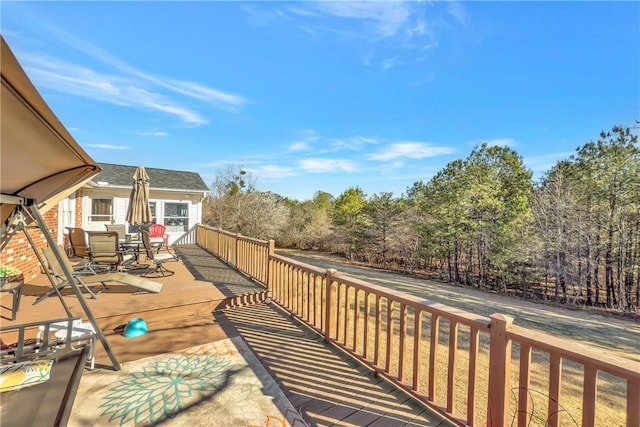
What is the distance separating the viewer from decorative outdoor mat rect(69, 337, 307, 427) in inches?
79.4

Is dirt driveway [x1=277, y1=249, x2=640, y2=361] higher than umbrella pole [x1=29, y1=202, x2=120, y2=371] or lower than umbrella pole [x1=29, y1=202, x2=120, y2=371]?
lower

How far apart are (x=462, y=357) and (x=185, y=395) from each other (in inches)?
187

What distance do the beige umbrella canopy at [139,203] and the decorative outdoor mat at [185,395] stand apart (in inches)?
218

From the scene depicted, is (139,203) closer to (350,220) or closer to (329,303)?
(329,303)

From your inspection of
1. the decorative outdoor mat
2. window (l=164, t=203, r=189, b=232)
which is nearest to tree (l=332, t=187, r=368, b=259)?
window (l=164, t=203, r=189, b=232)

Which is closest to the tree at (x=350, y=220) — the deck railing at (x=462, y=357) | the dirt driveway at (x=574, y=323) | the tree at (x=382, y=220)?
the tree at (x=382, y=220)

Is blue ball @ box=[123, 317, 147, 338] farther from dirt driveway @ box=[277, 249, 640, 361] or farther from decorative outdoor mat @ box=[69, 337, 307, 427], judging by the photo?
dirt driveway @ box=[277, 249, 640, 361]

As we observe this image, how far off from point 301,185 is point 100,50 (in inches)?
833

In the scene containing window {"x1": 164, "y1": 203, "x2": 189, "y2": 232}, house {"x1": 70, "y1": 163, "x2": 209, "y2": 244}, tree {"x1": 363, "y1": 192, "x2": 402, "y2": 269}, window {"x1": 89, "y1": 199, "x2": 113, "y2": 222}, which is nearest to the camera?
house {"x1": 70, "y1": 163, "x2": 209, "y2": 244}

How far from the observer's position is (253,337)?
3.50 meters

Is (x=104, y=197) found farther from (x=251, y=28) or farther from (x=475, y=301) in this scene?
(x=475, y=301)

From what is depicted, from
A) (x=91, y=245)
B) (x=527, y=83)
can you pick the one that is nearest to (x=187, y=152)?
(x=91, y=245)

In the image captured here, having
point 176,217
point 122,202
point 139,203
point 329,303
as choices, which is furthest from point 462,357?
point 122,202

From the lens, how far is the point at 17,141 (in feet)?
4.82
